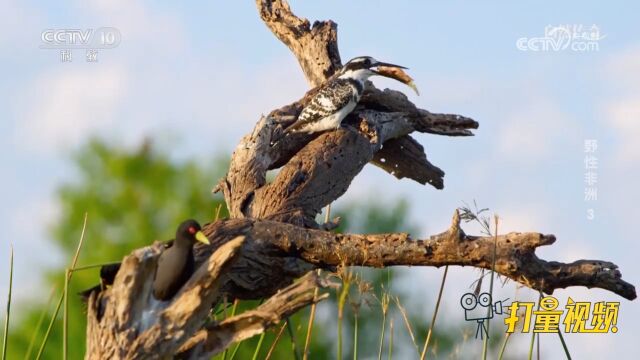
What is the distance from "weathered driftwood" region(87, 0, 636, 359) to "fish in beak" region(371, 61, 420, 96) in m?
0.13

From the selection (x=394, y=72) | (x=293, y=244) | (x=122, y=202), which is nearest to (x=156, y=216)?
(x=122, y=202)

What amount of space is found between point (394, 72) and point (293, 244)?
9.14 ft

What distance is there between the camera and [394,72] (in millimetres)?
6688

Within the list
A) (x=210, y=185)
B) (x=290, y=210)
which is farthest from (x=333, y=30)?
(x=210, y=185)

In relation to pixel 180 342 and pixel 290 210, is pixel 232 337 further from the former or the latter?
pixel 290 210

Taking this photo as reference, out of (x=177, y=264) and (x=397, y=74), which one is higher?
(x=397, y=74)

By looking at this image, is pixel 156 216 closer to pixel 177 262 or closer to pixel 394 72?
pixel 394 72

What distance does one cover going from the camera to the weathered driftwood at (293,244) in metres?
3.22

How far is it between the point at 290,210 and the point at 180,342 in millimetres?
1841

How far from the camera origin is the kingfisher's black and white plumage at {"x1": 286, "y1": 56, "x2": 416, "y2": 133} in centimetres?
606

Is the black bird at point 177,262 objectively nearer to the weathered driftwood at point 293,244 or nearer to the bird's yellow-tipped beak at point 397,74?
the weathered driftwood at point 293,244

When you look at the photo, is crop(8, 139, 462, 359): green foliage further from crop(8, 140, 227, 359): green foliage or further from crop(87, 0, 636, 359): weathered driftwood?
crop(87, 0, 636, 359): weathered driftwood

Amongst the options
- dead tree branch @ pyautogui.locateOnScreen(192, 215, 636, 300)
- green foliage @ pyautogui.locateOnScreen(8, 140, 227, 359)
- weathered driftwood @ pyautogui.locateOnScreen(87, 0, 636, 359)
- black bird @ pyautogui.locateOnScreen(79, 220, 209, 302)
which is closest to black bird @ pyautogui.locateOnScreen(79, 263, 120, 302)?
black bird @ pyautogui.locateOnScreen(79, 220, 209, 302)

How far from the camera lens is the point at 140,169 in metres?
11.4
